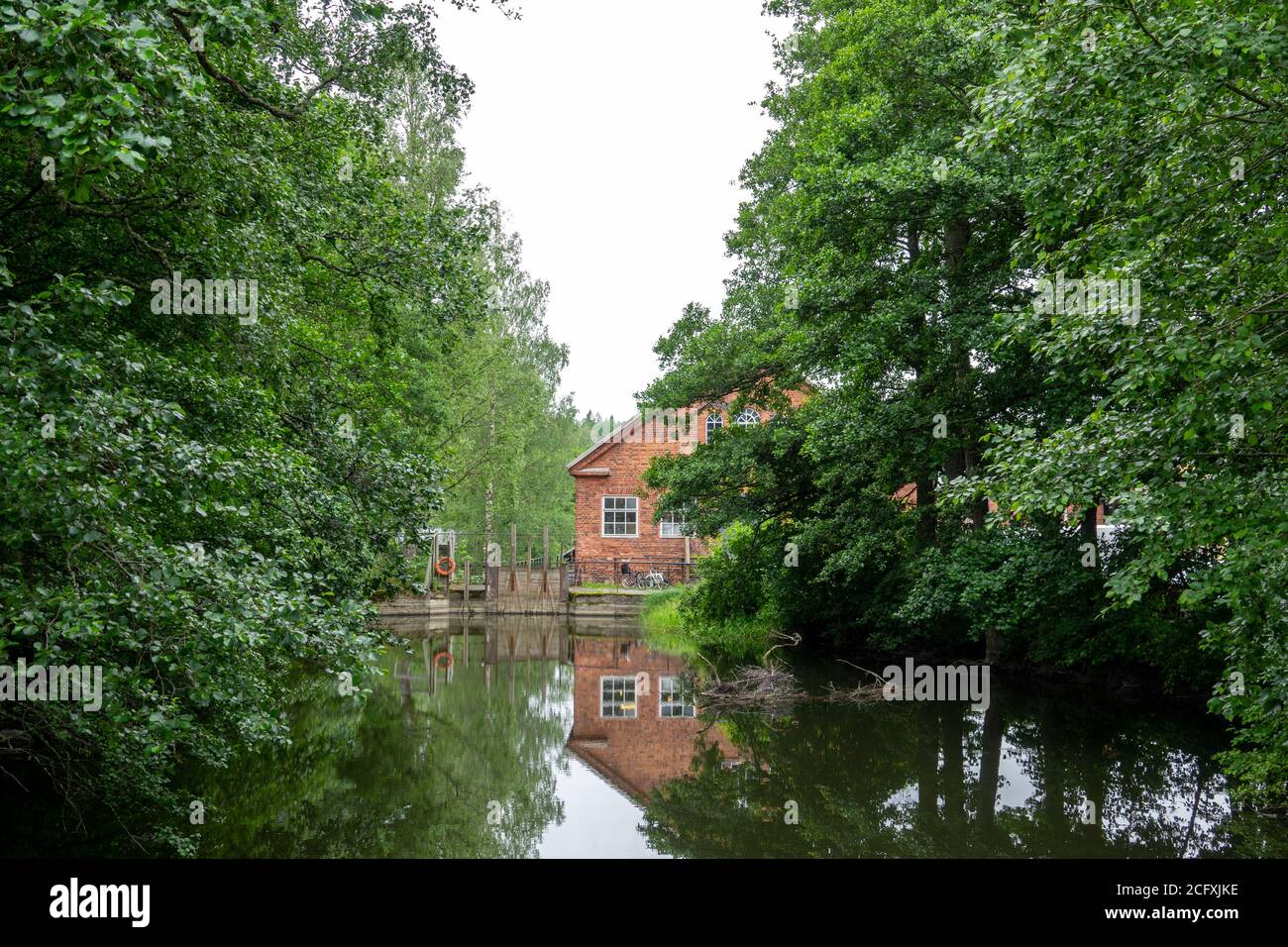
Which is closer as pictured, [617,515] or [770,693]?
[770,693]

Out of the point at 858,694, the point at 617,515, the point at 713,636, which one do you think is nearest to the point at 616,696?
the point at 858,694

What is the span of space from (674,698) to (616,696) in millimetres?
1102

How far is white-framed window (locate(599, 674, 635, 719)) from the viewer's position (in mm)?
14641

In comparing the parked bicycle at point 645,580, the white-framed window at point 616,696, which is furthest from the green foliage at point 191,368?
the parked bicycle at point 645,580

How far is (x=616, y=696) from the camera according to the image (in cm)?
1611

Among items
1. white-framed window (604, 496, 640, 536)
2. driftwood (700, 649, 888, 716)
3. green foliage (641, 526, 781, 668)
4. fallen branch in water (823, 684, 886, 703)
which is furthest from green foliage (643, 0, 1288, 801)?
white-framed window (604, 496, 640, 536)

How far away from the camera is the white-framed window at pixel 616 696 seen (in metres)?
14.6

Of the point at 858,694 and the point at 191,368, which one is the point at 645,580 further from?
the point at 191,368

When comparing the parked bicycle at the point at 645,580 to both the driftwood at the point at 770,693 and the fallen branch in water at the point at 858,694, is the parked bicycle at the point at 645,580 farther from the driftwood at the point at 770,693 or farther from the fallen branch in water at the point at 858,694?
the fallen branch in water at the point at 858,694

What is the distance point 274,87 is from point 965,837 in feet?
29.1

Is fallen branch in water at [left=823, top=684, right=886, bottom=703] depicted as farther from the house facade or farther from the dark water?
the house facade

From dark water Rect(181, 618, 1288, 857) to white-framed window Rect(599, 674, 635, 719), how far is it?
8 centimetres

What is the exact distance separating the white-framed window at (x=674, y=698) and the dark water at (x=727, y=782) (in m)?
0.08
